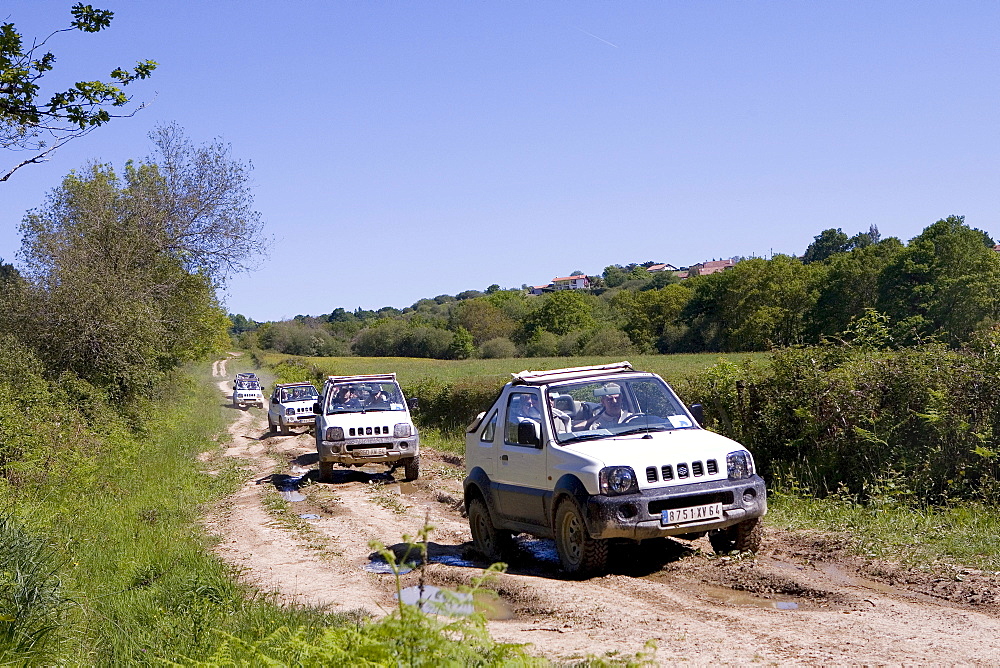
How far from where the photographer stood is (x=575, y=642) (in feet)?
19.7

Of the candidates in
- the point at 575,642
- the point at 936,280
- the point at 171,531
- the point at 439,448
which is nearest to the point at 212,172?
the point at 439,448

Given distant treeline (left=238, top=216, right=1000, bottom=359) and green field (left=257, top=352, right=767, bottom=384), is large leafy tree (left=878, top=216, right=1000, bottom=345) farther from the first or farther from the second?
green field (left=257, top=352, right=767, bottom=384)

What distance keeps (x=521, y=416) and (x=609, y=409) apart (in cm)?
93

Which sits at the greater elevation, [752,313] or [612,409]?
[752,313]

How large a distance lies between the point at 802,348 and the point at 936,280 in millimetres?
39787

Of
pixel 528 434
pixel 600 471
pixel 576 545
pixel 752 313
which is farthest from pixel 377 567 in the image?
pixel 752 313

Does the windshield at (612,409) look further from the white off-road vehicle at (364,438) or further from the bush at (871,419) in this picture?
the white off-road vehicle at (364,438)

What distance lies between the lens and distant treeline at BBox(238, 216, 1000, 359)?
38719 millimetres

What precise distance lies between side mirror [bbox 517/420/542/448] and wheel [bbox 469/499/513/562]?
3.89 feet

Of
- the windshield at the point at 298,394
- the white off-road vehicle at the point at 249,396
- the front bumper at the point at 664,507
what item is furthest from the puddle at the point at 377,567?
the white off-road vehicle at the point at 249,396

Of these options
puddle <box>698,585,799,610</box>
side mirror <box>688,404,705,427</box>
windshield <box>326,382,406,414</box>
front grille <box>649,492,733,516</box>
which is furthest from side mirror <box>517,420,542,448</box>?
windshield <box>326,382,406,414</box>

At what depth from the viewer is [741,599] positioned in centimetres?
707

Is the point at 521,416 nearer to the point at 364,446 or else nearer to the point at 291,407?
the point at 364,446

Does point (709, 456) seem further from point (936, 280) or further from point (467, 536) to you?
point (936, 280)
